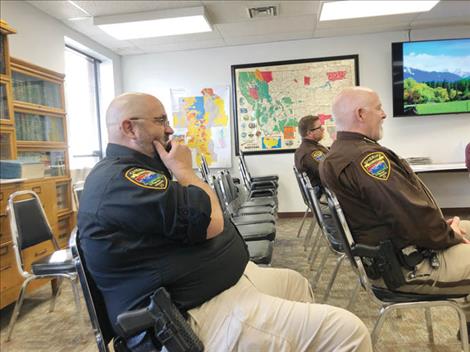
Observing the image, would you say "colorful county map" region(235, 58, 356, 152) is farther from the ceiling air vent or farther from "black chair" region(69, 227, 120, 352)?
"black chair" region(69, 227, 120, 352)

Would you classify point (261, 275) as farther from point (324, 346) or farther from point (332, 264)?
point (332, 264)

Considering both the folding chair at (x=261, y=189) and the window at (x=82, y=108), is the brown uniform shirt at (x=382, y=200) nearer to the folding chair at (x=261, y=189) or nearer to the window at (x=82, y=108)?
the folding chair at (x=261, y=189)

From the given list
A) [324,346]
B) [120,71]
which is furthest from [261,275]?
[120,71]

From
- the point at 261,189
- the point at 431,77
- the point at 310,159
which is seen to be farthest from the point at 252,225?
the point at 431,77

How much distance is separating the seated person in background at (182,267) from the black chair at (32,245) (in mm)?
Answer: 1233

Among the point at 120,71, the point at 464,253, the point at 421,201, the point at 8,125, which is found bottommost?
the point at 464,253

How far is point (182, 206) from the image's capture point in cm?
110

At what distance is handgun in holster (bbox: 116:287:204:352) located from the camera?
3.37 feet

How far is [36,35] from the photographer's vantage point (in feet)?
12.2

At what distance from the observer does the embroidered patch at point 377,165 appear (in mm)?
1499

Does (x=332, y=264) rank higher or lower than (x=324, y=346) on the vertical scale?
lower

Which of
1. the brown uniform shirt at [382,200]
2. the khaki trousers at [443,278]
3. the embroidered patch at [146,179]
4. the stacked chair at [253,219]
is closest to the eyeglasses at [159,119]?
the embroidered patch at [146,179]

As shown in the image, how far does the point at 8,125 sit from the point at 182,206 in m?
2.21

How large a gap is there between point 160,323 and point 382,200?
0.93m
